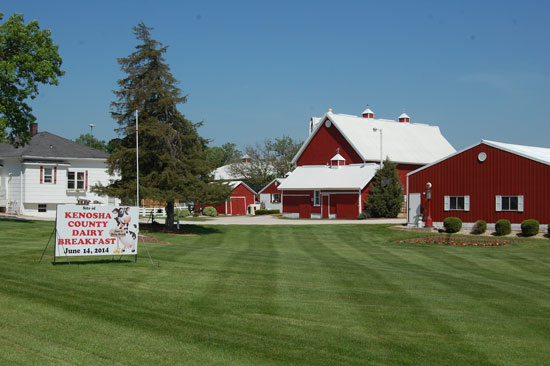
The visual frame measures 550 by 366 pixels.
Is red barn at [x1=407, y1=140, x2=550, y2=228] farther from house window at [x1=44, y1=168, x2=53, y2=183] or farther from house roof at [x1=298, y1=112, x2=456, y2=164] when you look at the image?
house window at [x1=44, y1=168, x2=53, y2=183]

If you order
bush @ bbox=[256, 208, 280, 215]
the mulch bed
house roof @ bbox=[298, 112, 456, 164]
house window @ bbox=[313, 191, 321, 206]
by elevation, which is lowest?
the mulch bed

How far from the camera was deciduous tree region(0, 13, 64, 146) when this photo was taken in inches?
1330

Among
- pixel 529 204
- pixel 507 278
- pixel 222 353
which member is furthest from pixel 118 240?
pixel 529 204

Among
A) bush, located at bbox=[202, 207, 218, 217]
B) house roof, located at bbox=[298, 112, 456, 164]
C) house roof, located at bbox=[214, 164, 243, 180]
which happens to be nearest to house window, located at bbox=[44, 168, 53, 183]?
bush, located at bbox=[202, 207, 218, 217]

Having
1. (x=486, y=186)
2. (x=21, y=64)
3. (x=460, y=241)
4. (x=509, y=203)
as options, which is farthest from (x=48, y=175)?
(x=509, y=203)

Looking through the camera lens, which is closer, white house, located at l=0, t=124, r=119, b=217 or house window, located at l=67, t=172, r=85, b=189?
white house, located at l=0, t=124, r=119, b=217

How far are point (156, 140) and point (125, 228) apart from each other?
20021 millimetres

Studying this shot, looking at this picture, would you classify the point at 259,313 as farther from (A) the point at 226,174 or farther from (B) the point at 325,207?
(A) the point at 226,174

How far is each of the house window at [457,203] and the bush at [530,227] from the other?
498 cm

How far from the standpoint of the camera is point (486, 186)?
3897cm

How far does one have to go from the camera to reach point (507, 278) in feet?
63.2

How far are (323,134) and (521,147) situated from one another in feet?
81.4

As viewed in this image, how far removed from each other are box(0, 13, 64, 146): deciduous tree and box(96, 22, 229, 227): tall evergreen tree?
423 centimetres

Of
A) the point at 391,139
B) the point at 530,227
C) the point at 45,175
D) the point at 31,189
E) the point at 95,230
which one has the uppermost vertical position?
the point at 391,139
